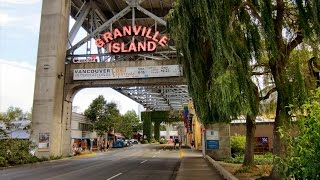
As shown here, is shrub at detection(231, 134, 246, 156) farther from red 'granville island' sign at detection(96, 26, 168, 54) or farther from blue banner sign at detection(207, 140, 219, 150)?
red 'granville island' sign at detection(96, 26, 168, 54)

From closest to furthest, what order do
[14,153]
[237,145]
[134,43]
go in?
[14,153], [237,145], [134,43]

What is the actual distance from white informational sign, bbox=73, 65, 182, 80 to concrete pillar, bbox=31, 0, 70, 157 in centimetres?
200

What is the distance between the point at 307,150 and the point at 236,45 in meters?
5.36

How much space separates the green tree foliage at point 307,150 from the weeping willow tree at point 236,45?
3269 millimetres

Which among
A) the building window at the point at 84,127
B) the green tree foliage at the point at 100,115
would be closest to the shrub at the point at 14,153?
the building window at the point at 84,127

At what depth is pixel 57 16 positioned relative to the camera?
32281 millimetres

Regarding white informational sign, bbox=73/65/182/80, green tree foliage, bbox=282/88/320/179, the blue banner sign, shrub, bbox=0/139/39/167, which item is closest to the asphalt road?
shrub, bbox=0/139/39/167

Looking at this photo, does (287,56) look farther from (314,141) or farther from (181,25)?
(314,141)

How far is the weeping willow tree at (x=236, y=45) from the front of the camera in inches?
380

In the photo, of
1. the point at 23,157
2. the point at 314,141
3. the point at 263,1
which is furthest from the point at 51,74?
the point at 314,141

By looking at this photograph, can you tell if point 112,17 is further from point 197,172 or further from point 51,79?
point 197,172

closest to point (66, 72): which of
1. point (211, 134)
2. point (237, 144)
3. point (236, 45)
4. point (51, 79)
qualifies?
point (51, 79)

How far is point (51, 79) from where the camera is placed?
31391mm

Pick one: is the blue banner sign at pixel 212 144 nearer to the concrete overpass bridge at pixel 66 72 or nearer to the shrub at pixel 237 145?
the shrub at pixel 237 145
